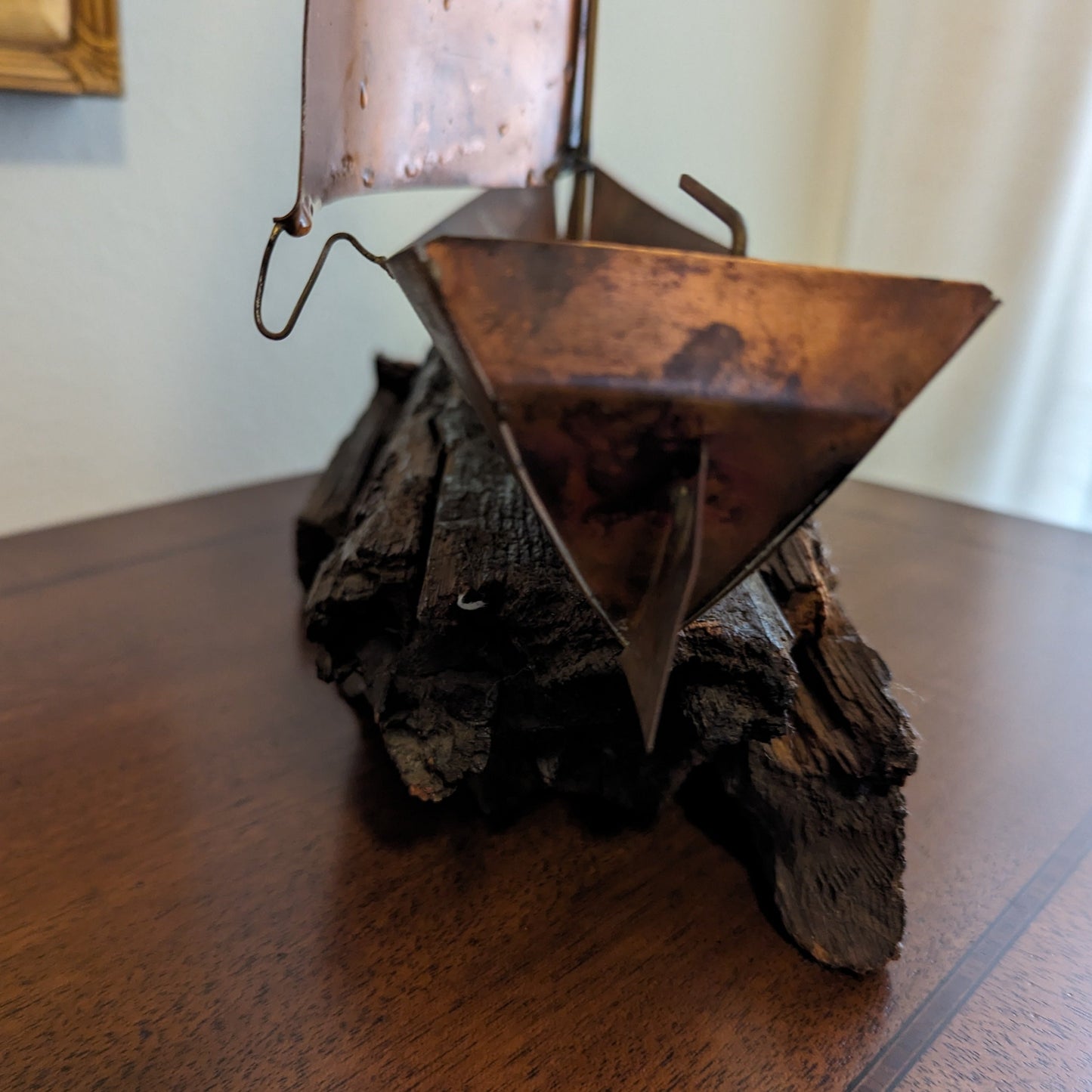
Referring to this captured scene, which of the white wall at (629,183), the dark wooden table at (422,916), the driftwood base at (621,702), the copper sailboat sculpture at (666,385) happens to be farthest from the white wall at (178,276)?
the copper sailboat sculpture at (666,385)

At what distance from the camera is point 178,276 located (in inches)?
44.2

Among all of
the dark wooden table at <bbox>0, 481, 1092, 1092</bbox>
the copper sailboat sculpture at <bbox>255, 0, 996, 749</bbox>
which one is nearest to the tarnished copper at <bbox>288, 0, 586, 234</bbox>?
the copper sailboat sculpture at <bbox>255, 0, 996, 749</bbox>

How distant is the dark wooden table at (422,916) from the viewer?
0.46m

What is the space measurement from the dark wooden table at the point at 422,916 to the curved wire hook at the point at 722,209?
389 mm

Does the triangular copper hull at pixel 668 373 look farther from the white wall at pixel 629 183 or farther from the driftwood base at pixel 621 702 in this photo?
the white wall at pixel 629 183

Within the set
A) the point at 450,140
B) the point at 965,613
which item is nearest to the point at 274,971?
the point at 450,140

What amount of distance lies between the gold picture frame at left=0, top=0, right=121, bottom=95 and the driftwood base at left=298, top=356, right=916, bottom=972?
0.57 metres

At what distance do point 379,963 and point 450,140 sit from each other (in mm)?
576

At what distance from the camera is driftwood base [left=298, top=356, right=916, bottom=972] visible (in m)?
0.53

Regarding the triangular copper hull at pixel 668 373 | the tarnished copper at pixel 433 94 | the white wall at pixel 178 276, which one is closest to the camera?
the triangular copper hull at pixel 668 373

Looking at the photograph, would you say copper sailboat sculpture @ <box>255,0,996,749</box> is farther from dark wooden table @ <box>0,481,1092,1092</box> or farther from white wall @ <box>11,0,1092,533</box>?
white wall @ <box>11,0,1092,533</box>

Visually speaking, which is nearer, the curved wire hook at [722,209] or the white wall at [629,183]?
the curved wire hook at [722,209]

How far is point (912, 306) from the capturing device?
1.54 feet

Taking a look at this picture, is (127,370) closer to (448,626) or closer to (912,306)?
(448,626)
